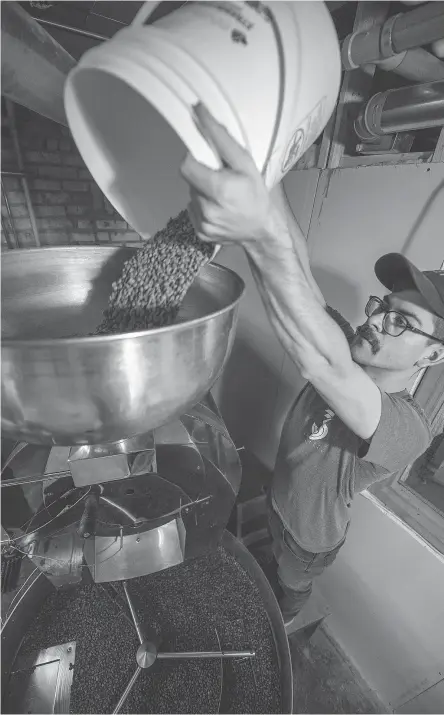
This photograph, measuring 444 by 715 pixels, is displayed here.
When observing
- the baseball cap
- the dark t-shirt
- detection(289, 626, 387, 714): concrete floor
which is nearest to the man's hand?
the baseball cap

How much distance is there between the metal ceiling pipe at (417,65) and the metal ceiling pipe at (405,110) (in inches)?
1.3

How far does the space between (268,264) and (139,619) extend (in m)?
1.23

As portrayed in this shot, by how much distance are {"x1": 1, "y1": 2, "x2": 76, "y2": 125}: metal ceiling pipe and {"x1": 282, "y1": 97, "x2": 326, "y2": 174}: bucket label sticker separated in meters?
0.33

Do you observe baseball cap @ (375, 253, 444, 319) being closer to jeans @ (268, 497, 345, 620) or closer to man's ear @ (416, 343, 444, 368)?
man's ear @ (416, 343, 444, 368)

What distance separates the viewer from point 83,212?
5.69ft

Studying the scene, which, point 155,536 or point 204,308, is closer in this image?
point 204,308

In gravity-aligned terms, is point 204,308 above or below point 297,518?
above

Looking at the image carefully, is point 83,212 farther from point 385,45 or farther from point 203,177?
point 203,177

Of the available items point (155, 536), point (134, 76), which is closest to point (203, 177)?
point (134, 76)

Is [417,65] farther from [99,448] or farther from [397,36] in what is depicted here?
[99,448]

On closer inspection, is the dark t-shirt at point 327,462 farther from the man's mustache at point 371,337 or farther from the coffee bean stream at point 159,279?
the coffee bean stream at point 159,279

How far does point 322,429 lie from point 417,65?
907 millimetres

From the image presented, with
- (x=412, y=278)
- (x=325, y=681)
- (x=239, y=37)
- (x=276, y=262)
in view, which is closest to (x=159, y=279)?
(x=276, y=262)

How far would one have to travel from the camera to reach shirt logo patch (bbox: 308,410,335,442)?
0.98m
